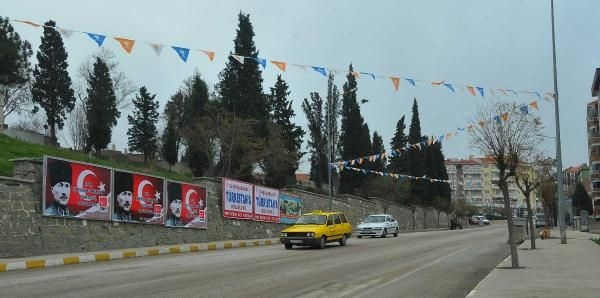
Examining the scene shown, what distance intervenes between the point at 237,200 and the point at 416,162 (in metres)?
47.9

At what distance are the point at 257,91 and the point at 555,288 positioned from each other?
4281 cm

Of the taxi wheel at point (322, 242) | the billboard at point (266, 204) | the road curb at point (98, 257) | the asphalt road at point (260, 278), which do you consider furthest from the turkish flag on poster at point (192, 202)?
the asphalt road at point (260, 278)

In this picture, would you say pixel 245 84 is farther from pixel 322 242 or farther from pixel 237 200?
pixel 322 242

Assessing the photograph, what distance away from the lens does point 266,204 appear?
3550 centimetres

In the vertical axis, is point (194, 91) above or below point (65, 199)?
above

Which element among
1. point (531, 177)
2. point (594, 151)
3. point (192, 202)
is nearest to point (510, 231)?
point (192, 202)

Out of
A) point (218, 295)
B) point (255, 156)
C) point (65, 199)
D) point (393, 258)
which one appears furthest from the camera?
point (255, 156)

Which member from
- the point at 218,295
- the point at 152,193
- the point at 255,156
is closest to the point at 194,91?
the point at 255,156

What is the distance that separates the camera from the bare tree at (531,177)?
76.5 ft

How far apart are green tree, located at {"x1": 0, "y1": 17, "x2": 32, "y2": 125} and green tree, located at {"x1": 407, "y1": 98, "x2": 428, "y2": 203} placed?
4637cm

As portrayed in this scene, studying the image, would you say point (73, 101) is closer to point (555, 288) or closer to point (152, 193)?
point (152, 193)

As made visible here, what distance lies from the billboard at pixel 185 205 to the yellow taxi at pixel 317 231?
531cm

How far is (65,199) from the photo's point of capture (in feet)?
67.6

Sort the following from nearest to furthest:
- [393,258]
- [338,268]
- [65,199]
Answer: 1. [338,268]
2. [393,258]
3. [65,199]
